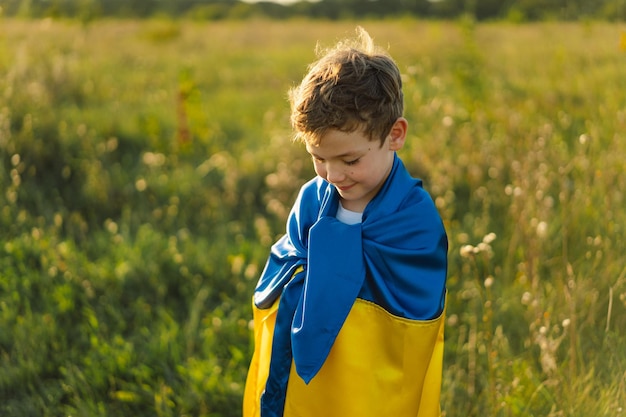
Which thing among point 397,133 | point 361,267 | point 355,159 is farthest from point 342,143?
point 361,267

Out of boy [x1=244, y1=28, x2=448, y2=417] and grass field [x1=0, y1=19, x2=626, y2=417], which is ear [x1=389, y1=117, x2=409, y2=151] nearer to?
boy [x1=244, y1=28, x2=448, y2=417]

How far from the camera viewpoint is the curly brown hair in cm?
179

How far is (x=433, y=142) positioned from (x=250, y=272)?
69.4 inches

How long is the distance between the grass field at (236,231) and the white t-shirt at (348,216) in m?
0.71

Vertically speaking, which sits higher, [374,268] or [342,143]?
[342,143]

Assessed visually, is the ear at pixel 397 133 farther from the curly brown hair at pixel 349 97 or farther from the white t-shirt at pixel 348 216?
the white t-shirt at pixel 348 216

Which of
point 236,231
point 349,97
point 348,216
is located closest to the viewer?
point 349,97

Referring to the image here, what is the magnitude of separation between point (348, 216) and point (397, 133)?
29 cm

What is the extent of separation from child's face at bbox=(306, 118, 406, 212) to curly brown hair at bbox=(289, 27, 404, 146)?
0.07 feet

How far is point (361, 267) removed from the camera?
1876mm

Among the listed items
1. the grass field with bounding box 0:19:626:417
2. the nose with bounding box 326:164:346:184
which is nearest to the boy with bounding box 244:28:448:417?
the nose with bounding box 326:164:346:184

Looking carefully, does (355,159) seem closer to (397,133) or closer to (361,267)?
(397,133)

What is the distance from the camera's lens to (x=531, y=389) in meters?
2.59

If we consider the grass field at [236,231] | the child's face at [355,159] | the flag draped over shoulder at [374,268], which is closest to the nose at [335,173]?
the child's face at [355,159]
